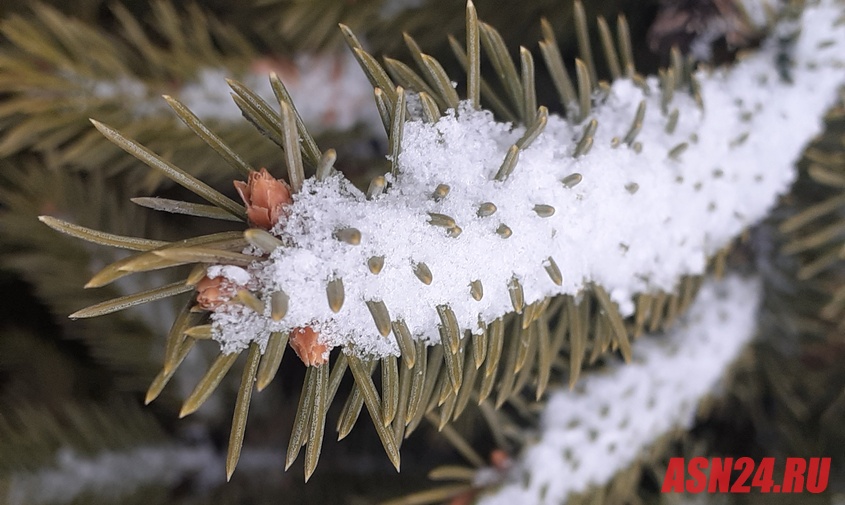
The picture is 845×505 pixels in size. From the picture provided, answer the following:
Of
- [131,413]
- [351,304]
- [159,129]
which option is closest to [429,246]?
[351,304]

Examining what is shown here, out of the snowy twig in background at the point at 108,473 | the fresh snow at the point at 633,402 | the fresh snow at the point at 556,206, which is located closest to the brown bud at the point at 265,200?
the fresh snow at the point at 556,206

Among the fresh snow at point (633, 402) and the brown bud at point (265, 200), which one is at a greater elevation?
the brown bud at point (265, 200)

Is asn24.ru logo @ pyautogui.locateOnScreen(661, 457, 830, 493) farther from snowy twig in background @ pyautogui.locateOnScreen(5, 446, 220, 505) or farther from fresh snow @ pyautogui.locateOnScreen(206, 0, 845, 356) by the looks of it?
snowy twig in background @ pyautogui.locateOnScreen(5, 446, 220, 505)

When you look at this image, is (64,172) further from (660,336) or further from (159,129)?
(660,336)

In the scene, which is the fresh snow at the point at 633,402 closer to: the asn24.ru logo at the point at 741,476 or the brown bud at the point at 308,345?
the asn24.ru logo at the point at 741,476

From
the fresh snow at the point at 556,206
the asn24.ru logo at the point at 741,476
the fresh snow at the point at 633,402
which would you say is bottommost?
the asn24.ru logo at the point at 741,476
